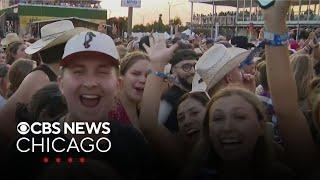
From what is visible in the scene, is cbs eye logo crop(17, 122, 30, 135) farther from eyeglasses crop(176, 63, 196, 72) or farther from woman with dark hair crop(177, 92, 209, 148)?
eyeglasses crop(176, 63, 196, 72)

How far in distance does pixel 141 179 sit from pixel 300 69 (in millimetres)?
1778

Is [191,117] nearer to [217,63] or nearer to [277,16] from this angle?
[277,16]

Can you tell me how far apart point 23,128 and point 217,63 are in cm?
139

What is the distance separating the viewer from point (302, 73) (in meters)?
3.17

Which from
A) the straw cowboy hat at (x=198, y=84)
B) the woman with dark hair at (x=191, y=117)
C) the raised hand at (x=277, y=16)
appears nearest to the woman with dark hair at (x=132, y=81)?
the straw cowboy hat at (x=198, y=84)

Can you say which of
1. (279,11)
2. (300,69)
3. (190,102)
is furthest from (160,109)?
(300,69)

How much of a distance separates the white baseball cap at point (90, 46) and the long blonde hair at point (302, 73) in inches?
50.2

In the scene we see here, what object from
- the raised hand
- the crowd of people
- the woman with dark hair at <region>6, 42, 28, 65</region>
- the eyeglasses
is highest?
the raised hand

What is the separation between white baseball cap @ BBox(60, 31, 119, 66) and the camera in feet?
6.25

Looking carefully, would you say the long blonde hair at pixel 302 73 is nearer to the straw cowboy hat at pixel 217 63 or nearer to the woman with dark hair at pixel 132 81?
the straw cowboy hat at pixel 217 63

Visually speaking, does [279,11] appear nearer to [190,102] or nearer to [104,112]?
[190,102]

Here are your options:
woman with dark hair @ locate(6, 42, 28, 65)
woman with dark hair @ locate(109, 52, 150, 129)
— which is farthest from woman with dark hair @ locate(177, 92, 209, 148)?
woman with dark hair @ locate(6, 42, 28, 65)

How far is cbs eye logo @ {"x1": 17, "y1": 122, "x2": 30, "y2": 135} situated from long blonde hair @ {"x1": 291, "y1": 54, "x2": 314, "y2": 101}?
155 centimetres

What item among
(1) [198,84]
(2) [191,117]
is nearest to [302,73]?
(1) [198,84]
